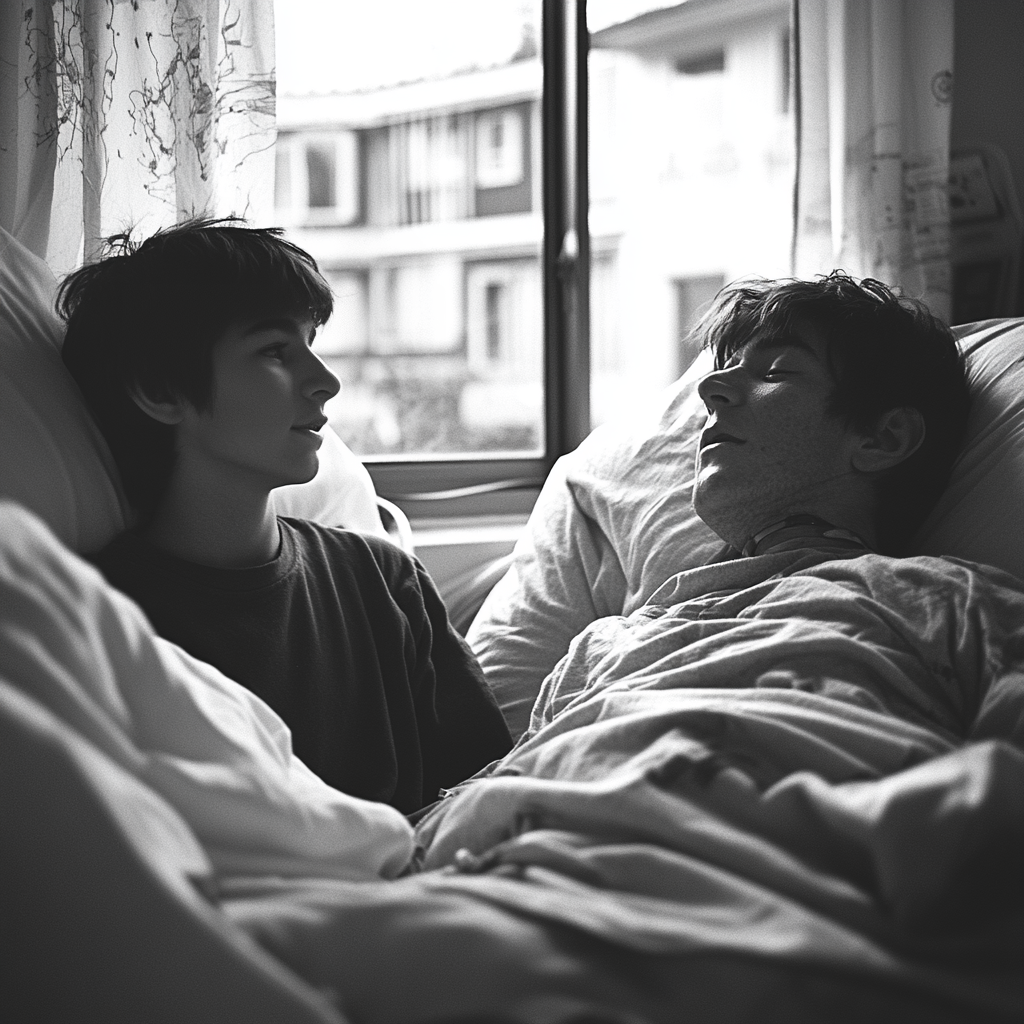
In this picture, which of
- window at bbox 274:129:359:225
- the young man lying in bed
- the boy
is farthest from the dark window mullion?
the boy

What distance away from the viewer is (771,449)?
1.28m

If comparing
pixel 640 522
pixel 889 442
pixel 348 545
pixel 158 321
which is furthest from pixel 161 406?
pixel 889 442

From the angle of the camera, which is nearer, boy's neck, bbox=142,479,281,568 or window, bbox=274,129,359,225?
boy's neck, bbox=142,479,281,568

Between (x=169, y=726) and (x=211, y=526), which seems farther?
(x=211, y=526)

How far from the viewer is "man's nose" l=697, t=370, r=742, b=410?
4.29ft

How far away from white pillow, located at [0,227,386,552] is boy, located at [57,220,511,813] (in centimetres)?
2

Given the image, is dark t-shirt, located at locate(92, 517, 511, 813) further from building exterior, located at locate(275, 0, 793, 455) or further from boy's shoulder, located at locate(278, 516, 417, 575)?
building exterior, located at locate(275, 0, 793, 455)

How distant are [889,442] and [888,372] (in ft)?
0.27

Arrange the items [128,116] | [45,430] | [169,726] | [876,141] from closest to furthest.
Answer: [169,726] < [45,430] < [128,116] < [876,141]

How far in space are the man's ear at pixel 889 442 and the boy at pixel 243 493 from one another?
0.52m

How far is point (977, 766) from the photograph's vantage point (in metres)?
0.70

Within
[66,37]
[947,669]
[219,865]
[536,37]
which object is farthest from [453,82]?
[219,865]

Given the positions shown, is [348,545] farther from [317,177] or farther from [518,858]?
[317,177]

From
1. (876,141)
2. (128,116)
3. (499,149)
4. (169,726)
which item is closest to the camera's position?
(169,726)
